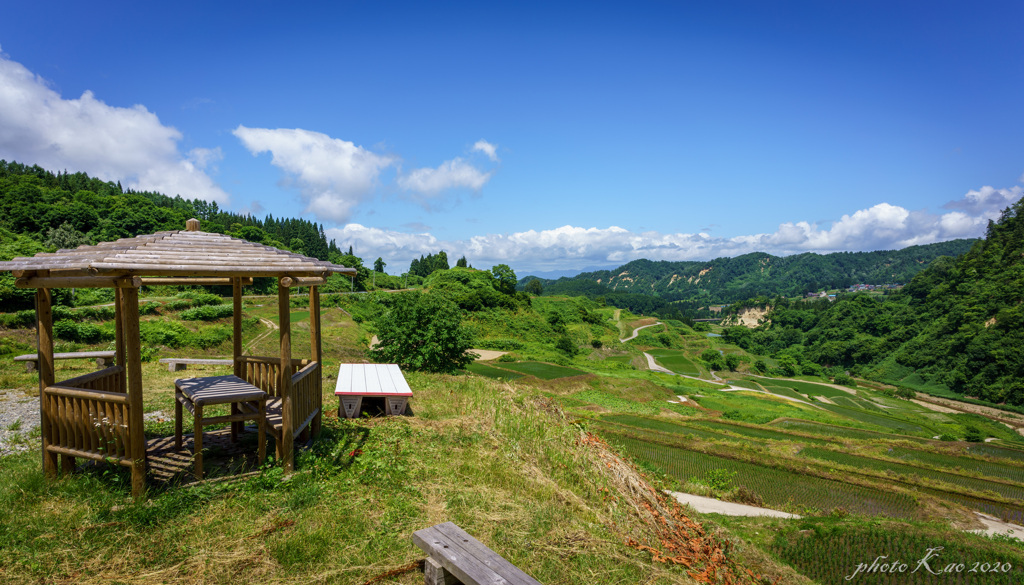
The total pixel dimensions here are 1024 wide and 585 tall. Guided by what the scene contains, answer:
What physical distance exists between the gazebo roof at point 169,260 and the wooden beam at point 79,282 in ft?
0.19

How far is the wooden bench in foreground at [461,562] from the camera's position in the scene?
113 inches

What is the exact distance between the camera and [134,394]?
5.06m

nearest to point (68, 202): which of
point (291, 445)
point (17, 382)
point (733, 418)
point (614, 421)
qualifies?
point (17, 382)

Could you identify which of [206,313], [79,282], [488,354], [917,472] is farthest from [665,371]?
[79,282]

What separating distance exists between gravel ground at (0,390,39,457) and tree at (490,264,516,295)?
66745mm

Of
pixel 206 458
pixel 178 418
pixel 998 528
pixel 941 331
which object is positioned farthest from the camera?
pixel 941 331

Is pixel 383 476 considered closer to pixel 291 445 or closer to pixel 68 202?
pixel 291 445

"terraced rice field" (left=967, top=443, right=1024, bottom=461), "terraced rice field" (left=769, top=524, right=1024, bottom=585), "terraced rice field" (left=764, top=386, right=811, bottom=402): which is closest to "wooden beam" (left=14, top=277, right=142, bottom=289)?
"terraced rice field" (left=769, top=524, right=1024, bottom=585)

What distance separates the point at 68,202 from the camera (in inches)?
2160

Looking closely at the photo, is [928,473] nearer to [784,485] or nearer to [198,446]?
[784,485]

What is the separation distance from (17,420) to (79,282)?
542cm

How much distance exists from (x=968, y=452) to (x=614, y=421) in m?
22.3

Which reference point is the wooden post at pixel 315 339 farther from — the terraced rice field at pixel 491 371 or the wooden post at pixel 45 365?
the terraced rice field at pixel 491 371

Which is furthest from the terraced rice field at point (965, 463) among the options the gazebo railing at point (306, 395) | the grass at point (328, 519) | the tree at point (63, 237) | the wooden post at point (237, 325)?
the tree at point (63, 237)
